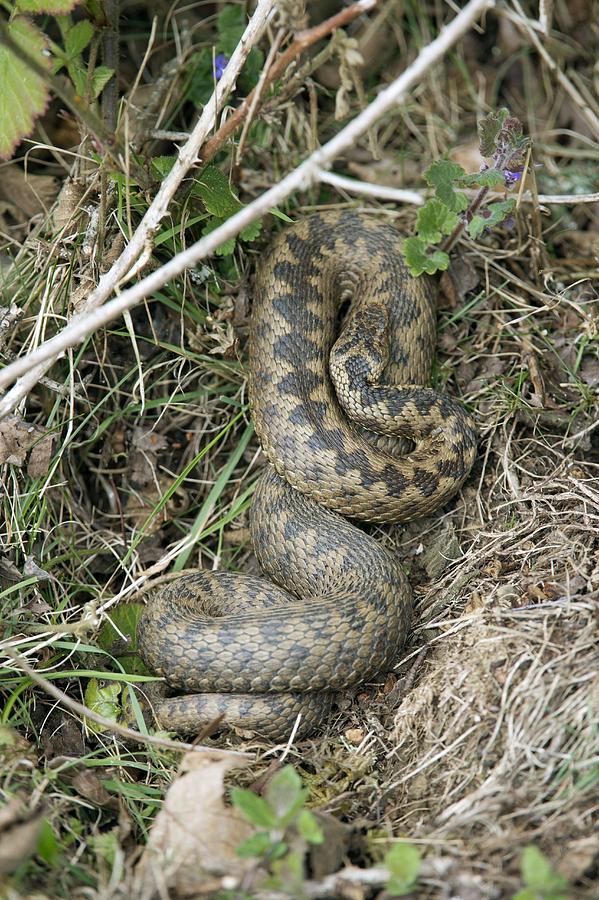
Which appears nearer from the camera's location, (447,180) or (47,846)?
(47,846)

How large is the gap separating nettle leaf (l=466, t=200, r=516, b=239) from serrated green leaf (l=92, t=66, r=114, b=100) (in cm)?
224

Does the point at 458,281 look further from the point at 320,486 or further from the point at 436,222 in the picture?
the point at 320,486

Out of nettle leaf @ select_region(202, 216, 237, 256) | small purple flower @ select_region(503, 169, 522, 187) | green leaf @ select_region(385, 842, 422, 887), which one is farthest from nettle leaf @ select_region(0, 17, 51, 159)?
green leaf @ select_region(385, 842, 422, 887)

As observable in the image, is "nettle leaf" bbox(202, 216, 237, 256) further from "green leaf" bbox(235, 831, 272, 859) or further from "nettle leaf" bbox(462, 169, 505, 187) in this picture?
"green leaf" bbox(235, 831, 272, 859)

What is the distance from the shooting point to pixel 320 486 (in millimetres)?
4762

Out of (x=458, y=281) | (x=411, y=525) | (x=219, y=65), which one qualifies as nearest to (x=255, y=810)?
(x=411, y=525)

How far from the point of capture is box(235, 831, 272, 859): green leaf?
2.84m

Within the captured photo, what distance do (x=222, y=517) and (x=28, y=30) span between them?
9.57 ft

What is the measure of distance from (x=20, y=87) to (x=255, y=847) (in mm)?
3678

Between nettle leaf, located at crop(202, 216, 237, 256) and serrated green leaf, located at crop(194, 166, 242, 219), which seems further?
nettle leaf, located at crop(202, 216, 237, 256)

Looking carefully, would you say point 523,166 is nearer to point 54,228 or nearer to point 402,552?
point 402,552

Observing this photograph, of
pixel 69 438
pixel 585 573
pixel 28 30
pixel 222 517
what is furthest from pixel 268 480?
pixel 28 30

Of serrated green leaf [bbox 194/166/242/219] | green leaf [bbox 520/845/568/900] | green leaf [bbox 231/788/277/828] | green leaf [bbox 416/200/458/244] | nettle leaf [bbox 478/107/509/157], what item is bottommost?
green leaf [bbox 520/845/568/900]

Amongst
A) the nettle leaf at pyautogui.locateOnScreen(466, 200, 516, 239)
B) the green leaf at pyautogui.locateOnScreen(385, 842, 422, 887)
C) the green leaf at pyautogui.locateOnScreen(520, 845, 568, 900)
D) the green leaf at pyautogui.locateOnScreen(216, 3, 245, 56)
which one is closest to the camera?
the green leaf at pyautogui.locateOnScreen(520, 845, 568, 900)
